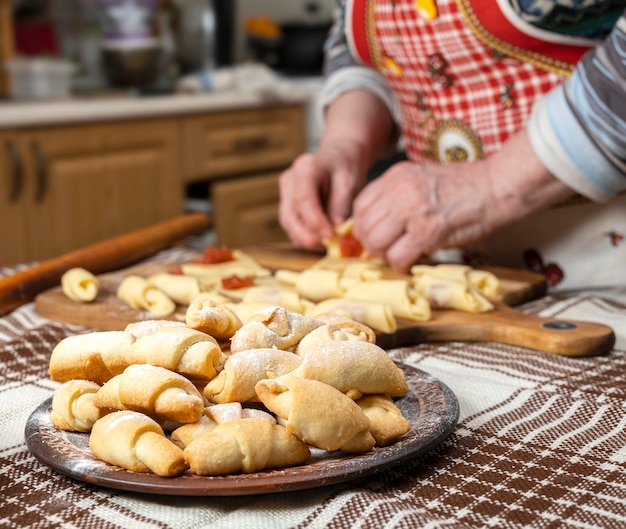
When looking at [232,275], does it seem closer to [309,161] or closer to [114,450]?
[309,161]

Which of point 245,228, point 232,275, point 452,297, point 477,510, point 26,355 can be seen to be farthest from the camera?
point 245,228

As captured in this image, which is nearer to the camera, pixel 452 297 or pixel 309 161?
pixel 452 297

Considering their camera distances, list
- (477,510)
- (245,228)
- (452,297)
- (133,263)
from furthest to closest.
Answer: (245,228) → (133,263) → (452,297) → (477,510)

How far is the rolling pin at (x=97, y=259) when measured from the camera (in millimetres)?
1135

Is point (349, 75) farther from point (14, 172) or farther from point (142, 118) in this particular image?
point (142, 118)

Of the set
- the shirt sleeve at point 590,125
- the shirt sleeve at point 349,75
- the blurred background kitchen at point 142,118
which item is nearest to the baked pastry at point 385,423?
the shirt sleeve at point 590,125

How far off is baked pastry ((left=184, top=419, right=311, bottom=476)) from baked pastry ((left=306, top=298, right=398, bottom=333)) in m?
0.38

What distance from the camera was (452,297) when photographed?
1.05 metres

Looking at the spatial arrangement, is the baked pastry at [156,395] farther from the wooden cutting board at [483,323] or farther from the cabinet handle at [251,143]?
the cabinet handle at [251,143]

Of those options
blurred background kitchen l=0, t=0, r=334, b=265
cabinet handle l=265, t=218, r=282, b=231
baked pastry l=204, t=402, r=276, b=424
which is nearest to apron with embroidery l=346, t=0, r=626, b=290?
baked pastry l=204, t=402, r=276, b=424

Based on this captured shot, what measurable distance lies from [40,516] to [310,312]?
0.48 metres

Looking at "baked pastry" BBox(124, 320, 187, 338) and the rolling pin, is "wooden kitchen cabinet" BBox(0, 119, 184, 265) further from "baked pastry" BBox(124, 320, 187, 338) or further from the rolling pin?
"baked pastry" BBox(124, 320, 187, 338)

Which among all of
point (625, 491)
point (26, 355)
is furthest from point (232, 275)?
point (625, 491)

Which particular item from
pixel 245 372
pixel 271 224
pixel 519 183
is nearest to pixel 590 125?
pixel 519 183
